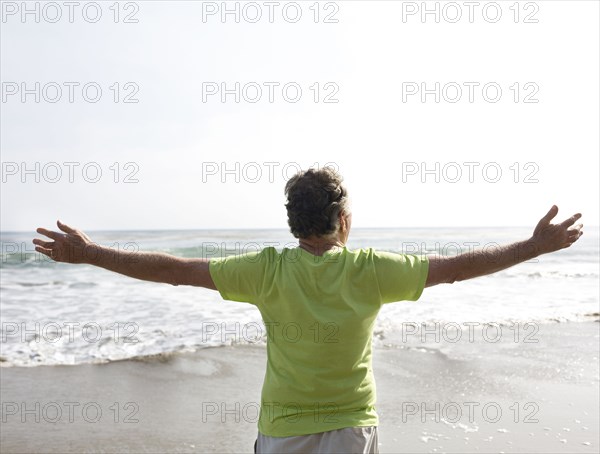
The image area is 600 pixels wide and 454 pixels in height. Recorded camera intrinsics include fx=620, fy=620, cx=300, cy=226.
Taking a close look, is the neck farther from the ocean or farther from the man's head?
the ocean

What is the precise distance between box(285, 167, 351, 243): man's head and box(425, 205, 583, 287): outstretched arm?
1.23ft

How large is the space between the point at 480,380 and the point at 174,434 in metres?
3.15

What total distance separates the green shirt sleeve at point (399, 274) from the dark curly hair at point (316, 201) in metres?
0.21

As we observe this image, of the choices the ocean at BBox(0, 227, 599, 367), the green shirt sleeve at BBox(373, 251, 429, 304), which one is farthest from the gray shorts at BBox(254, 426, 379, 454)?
the ocean at BBox(0, 227, 599, 367)

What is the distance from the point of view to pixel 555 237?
226 cm

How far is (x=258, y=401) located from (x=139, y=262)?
3.82 metres

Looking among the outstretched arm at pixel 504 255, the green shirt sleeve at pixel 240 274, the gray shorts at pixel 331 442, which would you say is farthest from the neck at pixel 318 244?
the gray shorts at pixel 331 442

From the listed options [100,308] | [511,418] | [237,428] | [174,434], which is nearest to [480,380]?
[511,418]

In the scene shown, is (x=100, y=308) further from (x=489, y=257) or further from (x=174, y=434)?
(x=489, y=257)

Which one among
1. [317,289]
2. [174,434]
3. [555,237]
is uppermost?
[555,237]

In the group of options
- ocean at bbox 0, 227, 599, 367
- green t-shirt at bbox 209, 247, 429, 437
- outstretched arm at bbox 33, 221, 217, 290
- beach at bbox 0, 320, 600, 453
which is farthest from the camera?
ocean at bbox 0, 227, 599, 367

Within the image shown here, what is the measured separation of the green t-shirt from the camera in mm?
2135

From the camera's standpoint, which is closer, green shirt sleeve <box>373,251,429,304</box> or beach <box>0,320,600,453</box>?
green shirt sleeve <box>373,251,429,304</box>

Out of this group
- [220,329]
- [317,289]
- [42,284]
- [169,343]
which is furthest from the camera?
[42,284]
